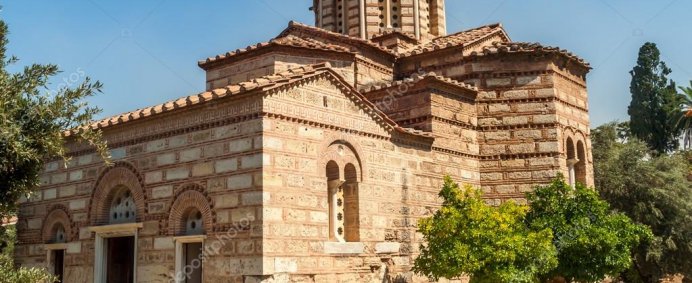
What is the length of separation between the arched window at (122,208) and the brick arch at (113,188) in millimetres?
67

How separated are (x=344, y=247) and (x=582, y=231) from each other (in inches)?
150

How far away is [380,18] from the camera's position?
57.8 feet

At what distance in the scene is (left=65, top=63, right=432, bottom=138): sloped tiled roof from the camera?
32.5 ft

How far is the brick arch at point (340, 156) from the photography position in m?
10.4

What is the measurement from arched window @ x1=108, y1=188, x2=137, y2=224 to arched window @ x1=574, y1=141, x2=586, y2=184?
9040mm

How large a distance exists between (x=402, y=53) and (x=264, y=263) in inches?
310

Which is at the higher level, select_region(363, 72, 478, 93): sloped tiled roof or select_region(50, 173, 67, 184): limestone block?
select_region(363, 72, 478, 93): sloped tiled roof

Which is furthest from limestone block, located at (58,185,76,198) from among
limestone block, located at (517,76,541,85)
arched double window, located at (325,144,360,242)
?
limestone block, located at (517,76,541,85)

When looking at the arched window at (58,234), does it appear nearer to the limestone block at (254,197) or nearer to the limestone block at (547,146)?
the limestone block at (254,197)

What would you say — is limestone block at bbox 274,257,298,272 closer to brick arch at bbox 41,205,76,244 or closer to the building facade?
the building facade

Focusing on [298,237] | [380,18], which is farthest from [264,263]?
[380,18]

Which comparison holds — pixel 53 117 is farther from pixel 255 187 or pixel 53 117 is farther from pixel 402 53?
pixel 402 53

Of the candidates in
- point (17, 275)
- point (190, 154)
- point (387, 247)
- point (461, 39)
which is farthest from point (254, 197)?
point (461, 39)

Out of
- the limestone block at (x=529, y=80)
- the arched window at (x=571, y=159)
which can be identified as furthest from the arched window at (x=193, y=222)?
the arched window at (x=571, y=159)
